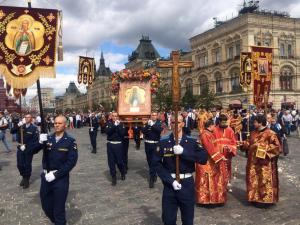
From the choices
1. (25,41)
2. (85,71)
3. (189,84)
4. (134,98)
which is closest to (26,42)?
(25,41)

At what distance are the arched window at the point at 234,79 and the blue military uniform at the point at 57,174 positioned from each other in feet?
142

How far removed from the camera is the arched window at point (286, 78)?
152 feet

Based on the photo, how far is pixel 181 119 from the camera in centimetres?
566

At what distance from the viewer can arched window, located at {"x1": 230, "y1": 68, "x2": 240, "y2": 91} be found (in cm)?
4781

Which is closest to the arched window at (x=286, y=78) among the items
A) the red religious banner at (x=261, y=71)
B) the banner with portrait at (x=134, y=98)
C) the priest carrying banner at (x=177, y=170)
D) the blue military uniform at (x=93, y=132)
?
the red religious banner at (x=261, y=71)

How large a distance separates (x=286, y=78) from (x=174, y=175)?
147ft

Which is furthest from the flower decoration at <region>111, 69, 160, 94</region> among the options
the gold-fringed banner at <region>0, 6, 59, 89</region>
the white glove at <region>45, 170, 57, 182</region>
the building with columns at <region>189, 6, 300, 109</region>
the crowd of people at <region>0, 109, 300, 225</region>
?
the building with columns at <region>189, 6, 300, 109</region>

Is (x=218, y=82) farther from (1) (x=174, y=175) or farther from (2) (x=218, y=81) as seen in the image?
(1) (x=174, y=175)

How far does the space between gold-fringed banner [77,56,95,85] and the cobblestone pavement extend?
10508 mm

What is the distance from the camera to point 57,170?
593 centimetres

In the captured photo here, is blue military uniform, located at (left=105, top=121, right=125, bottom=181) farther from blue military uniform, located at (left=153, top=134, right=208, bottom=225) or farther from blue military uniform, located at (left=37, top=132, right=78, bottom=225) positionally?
blue military uniform, located at (left=153, top=134, right=208, bottom=225)

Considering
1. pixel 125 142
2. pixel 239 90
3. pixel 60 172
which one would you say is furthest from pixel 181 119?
pixel 239 90

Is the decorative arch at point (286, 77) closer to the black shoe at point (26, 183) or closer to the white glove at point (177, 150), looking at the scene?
the black shoe at point (26, 183)

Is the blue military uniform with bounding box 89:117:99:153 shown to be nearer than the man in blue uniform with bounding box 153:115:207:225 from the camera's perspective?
No
